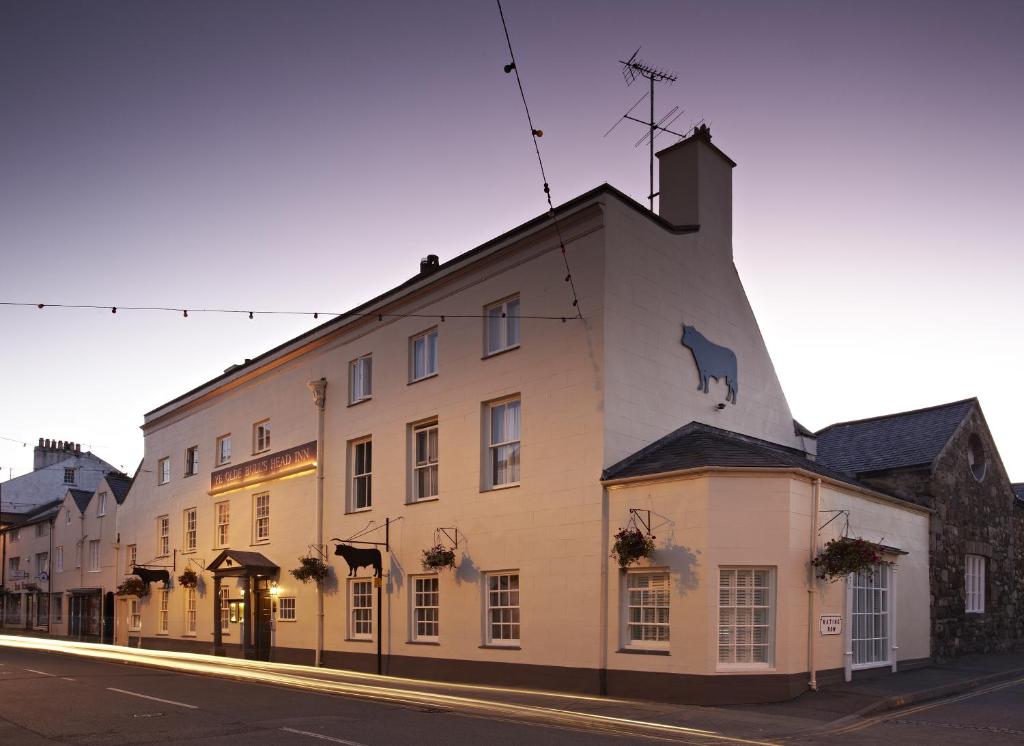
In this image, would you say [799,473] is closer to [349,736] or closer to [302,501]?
[349,736]

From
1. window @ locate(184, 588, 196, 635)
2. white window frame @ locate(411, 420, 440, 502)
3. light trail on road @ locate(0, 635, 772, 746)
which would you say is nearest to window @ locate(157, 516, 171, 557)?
window @ locate(184, 588, 196, 635)

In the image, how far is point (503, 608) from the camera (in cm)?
2022

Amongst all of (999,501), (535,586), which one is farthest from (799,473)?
(999,501)

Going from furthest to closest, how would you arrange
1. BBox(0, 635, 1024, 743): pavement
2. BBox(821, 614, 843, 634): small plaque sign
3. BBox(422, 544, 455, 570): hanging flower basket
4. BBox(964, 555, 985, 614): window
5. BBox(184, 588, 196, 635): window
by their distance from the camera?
BBox(184, 588, 196, 635): window → BBox(964, 555, 985, 614): window → BBox(422, 544, 455, 570): hanging flower basket → BBox(821, 614, 843, 634): small plaque sign → BBox(0, 635, 1024, 743): pavement

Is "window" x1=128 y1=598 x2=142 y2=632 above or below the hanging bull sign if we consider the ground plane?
below

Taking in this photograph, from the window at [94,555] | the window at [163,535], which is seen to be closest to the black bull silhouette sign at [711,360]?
the window at [163,535]

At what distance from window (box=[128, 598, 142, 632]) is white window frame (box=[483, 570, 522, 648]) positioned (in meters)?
22.5

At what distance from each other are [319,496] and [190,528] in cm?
1033

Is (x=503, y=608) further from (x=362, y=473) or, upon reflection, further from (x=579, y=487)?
(x=362, y=473)

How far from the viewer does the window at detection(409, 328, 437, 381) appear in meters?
23.3

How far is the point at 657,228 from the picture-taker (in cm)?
2067

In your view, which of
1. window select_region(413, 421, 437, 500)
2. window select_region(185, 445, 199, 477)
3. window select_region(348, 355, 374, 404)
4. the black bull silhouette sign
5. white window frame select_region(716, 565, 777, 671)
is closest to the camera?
white window frame select_region(716, 565, 777, 671)

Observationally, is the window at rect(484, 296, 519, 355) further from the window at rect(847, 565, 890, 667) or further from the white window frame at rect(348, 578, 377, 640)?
the window at rect(847, 565, 890, 667)

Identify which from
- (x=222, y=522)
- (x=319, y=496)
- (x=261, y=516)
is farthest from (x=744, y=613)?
(x=222, y=522)
